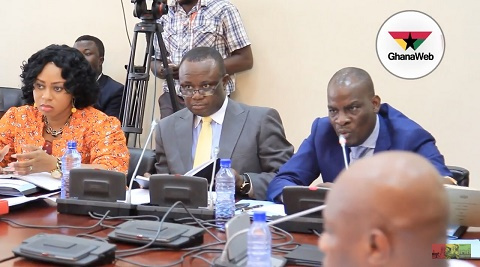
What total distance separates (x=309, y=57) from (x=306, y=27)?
0.20m

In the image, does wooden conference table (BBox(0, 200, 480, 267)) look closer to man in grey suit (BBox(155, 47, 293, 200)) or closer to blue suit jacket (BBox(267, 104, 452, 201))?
blue suit jacket (BBox(267, 104, 452, 201))

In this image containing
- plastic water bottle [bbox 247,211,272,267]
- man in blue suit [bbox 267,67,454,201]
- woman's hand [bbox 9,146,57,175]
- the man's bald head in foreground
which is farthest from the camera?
woman's hand [bbox 9,146,57,175]

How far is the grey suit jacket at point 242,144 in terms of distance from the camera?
2629 millimetres

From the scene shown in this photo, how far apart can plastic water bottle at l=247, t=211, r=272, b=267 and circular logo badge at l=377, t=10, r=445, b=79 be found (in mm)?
2708

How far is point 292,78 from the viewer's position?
4.14m

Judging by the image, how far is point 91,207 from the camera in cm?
199

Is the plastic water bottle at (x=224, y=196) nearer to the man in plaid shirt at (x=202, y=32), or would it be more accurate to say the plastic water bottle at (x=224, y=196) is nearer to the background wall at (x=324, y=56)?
the man in plaid shirt at (x=202, y=32)

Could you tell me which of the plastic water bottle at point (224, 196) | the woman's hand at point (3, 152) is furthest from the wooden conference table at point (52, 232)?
the woman's hand at point (3, 152)

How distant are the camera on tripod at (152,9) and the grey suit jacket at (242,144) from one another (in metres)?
1.16

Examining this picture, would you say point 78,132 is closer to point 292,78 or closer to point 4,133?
point 4,133

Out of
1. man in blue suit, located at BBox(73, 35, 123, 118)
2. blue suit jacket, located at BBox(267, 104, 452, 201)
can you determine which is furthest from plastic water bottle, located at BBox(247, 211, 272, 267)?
man in blue suit, located at BBox(73, 35, 123, 118)

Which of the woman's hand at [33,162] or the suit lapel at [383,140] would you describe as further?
the woman's hand at [33,162]

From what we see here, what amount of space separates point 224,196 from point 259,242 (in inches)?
20.7

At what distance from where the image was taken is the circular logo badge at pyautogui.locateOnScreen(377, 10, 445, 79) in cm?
382
